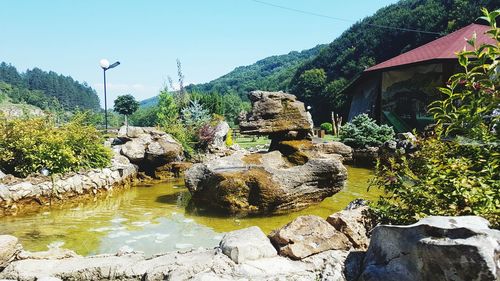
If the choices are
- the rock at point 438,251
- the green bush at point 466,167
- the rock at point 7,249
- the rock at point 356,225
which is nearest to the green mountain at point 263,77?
the rock at point 7,249

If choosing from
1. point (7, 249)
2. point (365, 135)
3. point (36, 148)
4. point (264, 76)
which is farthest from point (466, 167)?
point (264, 76)

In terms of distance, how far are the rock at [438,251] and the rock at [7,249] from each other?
3682mm

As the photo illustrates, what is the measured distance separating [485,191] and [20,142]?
9.01 m

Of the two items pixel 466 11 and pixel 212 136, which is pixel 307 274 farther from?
pixel 466 11

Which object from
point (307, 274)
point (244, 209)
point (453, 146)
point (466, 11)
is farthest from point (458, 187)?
point (466, 11)

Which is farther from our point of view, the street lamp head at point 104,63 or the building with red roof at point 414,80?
the building with red roof at point 414,80

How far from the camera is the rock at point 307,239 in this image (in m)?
3.49

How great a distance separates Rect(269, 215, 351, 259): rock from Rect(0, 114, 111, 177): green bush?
6626 mm

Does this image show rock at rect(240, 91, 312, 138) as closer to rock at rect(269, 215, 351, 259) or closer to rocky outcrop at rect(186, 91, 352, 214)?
rocky outcrop at rect(186, 91, 352, 214)

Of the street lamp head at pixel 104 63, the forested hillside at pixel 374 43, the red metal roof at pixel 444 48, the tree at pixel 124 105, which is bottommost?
the tree at pixel 124 105

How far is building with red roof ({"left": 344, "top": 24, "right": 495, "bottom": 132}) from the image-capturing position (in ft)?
67.2

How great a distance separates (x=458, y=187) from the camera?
2.75 m

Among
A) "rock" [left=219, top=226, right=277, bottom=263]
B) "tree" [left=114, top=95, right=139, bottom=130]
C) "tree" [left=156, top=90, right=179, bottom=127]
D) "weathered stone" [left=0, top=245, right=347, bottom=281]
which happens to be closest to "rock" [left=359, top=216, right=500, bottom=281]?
"weathered stone" [left=0, top=245, right=347, bottom=281]

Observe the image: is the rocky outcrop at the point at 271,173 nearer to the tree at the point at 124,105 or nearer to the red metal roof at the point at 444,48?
the red metal roof at the point at 444,48
